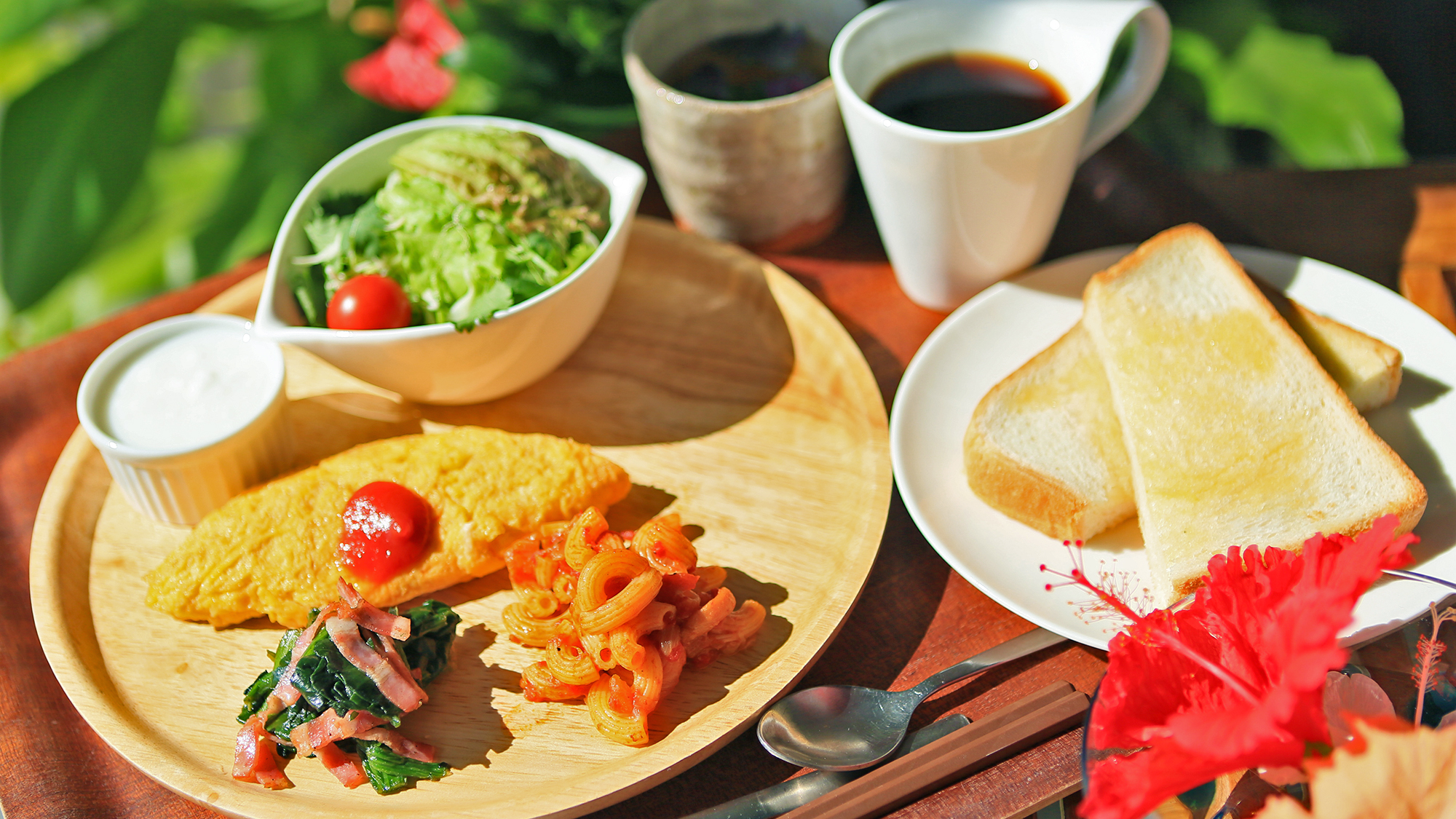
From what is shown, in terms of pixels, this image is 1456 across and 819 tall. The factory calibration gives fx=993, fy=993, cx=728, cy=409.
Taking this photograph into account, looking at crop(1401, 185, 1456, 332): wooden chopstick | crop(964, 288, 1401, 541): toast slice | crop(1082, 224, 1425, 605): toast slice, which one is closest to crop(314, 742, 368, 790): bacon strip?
crop(964, 288, 1401, 541): toast slice

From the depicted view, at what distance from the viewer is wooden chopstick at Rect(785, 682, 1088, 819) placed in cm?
172

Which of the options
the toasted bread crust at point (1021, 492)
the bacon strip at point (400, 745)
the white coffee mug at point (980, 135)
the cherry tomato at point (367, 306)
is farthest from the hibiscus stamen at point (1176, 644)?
the cherry tomato at point (367, 306)

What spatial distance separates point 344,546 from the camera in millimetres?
2082

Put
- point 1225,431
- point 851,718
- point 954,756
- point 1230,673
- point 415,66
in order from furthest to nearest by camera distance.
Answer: point 415,66 → point 1225,431 → point 851,718 → point 954,756 → point 1230,673

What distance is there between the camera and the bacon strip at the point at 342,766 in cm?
182

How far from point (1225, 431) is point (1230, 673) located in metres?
0.75

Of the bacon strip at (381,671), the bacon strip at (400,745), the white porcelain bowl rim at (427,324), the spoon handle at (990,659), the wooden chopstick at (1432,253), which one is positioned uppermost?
the white porcelain bowl rim at (427,324)

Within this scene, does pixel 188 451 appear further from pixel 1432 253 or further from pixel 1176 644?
pixel 1432 253

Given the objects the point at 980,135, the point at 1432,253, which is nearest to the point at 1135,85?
the point at 980,135

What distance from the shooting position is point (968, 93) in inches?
101

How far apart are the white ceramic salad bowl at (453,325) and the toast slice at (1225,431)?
120cm

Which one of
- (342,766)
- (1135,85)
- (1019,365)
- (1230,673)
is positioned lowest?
(342,766)

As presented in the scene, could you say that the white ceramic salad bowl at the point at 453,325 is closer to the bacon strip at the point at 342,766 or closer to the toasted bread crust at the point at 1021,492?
the bacon strip at the point at 342,766

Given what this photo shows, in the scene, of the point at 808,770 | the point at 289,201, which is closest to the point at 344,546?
the point at 808,770
